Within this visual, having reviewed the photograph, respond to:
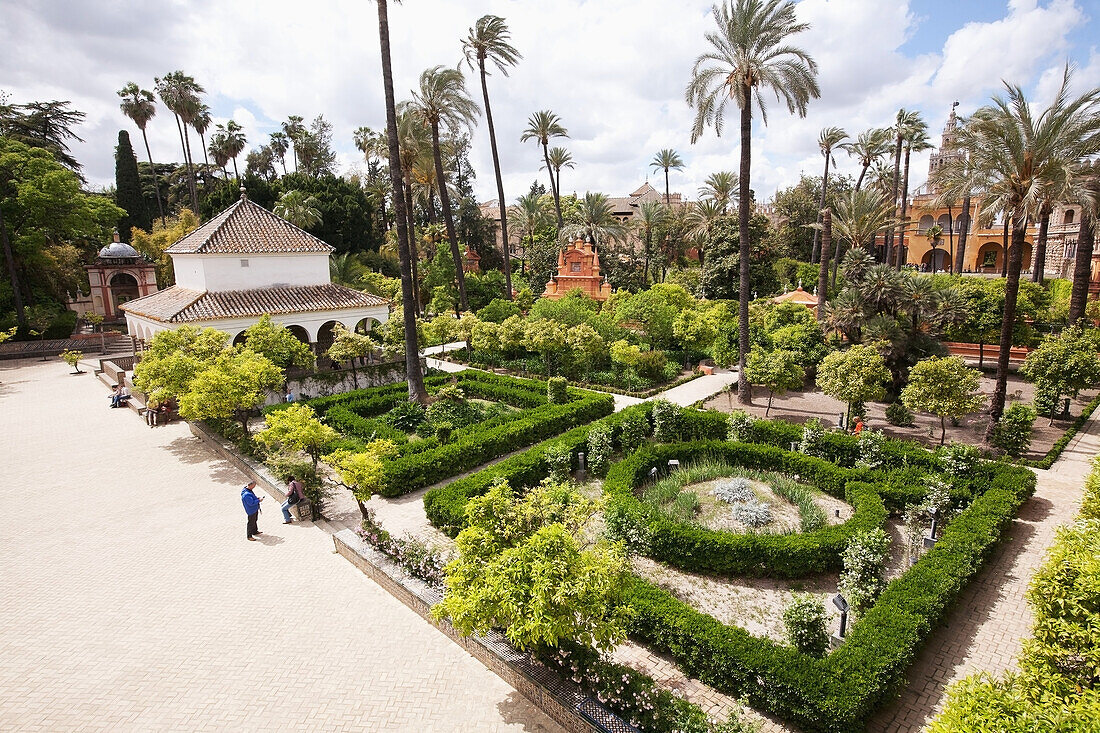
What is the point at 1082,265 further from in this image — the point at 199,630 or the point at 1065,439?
the point at 199,630

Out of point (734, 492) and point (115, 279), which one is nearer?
point (734, 492)

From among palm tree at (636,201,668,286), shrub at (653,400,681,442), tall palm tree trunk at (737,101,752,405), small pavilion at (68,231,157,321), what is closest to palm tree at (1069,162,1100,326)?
tall palm tree trunk at (737,101,752,405)

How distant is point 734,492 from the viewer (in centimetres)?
1355

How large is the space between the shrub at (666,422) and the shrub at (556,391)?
4037 mm

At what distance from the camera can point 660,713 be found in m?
6.78

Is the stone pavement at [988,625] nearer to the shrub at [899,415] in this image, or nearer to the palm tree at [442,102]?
the shrub at [899,415]

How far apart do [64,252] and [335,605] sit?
142 feet

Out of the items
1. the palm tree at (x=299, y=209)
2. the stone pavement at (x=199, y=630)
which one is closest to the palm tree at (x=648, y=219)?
the palm tree at (x=299, y=209)

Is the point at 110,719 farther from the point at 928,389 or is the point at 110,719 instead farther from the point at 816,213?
the point at 816,213

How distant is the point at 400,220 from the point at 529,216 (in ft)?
125

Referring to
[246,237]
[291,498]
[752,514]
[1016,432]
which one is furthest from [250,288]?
[1016,432]

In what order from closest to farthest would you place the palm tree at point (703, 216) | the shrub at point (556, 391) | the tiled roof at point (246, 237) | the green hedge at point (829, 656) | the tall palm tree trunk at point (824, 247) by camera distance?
1. the green hedge at point (829, 656)
2. the shrub at point (556, 391)
3. the tiled roof at point (246, 237)
4. the tall palm tree trunk at point (824, 247)
5. the palm tree at point (703, 216)

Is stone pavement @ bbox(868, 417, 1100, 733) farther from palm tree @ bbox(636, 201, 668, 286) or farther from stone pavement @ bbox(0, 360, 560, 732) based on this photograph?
palm tree @ bbox(636, 201, 668, 286)

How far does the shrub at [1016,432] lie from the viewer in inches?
631
